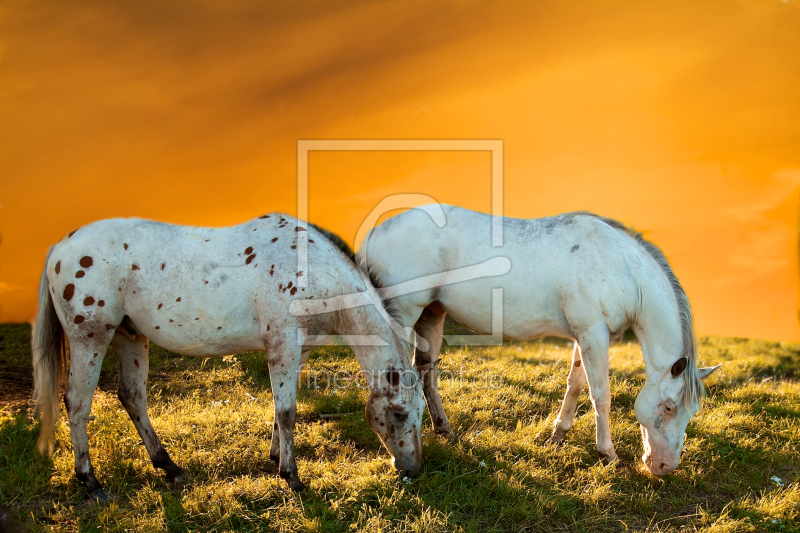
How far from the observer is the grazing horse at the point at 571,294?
533 centimetres

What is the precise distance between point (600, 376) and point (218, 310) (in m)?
3.63

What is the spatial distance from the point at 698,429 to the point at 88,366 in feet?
20.9

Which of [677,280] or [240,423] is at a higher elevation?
[677,280]

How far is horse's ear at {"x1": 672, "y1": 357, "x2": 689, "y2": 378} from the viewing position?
5211 millimetres

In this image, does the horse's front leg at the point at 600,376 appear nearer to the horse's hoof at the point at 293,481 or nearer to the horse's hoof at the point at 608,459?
the horse's hoof at the point at 608,459

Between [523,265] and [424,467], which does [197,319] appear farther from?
[523,265]

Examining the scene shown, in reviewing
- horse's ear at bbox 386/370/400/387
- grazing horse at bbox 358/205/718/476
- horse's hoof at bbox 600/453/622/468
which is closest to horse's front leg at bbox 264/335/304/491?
horse's ear at bbox 386/370/400/387

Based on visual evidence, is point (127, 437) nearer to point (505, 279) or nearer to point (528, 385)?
point (505, 279)

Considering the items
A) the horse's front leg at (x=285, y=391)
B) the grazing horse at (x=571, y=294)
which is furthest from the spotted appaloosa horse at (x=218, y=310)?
the grazing horse at (x=571, y=294)

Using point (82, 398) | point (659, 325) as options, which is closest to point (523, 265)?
point (659, 325)

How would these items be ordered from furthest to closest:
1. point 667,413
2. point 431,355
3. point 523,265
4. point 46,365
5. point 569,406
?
point 431,355, point 569,406, point 523,265, point 667,413, point 46,365

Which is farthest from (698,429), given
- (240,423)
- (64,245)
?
(64,245)

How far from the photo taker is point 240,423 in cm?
623

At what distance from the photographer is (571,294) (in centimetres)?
548
